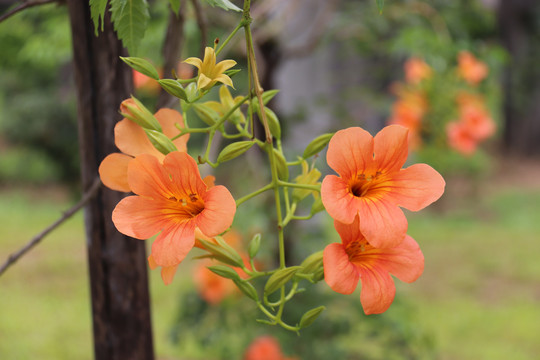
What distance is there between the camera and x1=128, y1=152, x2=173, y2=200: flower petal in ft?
1.75

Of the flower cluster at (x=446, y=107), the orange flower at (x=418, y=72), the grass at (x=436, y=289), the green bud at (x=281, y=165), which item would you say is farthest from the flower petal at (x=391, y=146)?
the grass at (x=436, y=289)

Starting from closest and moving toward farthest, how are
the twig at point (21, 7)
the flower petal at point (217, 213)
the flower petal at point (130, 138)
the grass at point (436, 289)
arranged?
the flower petal at point (217, 213), the flower petal at point (130, 138), the twig at point (21, 7), the grass at point (436, 289)

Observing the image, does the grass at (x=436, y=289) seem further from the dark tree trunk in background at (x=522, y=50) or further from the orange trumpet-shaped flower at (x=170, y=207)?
the orange trumpet-shaped flower at (x=170, y=207)

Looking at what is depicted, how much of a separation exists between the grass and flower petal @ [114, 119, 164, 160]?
2159 mm

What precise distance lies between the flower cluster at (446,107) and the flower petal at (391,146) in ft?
5.01

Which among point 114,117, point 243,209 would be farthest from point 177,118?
point 243,209

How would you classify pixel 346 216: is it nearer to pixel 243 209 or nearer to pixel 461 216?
pixel 243 209

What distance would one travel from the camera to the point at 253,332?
229 cm

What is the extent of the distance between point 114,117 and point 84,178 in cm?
12

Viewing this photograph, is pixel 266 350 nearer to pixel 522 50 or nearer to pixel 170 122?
pixel 170 122

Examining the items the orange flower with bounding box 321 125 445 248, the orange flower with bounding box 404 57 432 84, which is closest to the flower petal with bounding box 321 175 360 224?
the orange flower with bounding box 321 125 445 248

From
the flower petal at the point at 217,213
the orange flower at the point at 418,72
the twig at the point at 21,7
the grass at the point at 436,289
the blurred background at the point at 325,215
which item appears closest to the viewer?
the flower petal at the point at 217,213

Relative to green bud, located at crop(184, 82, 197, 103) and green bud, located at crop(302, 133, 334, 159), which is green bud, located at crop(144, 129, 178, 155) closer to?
green bud, located at crop(184, 82, 197, 103)

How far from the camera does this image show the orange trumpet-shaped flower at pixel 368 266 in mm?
519
